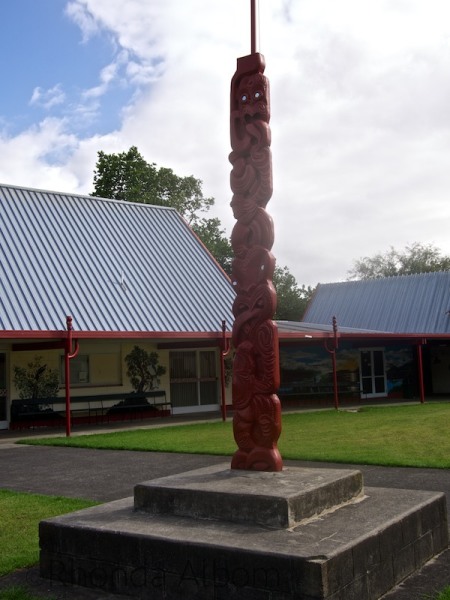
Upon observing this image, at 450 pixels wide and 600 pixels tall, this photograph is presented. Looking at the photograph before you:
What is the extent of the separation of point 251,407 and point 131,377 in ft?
49.1

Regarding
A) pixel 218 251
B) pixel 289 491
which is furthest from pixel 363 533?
pixel 218 251

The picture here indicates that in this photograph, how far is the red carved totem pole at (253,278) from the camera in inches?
257

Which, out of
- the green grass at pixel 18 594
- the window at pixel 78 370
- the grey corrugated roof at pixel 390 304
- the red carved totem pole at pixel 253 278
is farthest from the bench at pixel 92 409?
the green grass at pixel 18 594

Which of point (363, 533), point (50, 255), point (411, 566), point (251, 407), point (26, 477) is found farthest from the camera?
point (50, 255)

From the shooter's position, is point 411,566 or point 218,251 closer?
point 411,566

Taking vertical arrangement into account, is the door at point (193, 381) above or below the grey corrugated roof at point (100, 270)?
below

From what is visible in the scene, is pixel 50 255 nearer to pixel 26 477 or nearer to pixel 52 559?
pixel 26 477

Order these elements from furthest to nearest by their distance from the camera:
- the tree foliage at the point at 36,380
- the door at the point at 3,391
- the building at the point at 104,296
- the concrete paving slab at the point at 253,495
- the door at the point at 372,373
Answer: the door at the point at 372,373, the tree foliage at the point at 36,380, the door at the point at 3,391, the building at the point at 104,296, the concrete paving slab at the point at 253,495

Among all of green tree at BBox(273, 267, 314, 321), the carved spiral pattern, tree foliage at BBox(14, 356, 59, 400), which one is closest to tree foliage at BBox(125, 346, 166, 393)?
tree foliage at BBox(14, 356, 59, 400)

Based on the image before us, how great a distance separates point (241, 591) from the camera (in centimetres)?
463

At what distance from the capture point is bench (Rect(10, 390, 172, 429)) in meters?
18.6

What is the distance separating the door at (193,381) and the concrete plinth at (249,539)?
52.7 feet

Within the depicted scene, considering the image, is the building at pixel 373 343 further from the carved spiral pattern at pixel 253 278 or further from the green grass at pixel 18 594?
the green grass at pixel 18 594

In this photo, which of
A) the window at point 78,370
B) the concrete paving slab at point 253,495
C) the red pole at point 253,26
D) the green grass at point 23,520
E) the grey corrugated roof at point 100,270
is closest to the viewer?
the concrete paving slab at point 253,495
